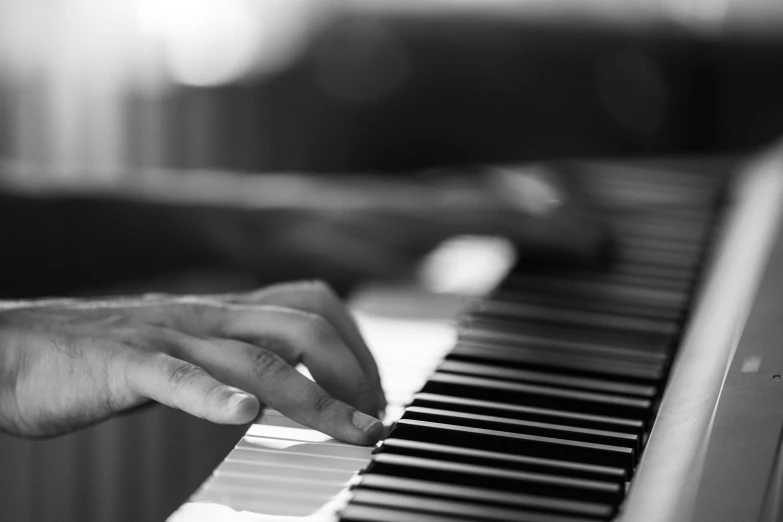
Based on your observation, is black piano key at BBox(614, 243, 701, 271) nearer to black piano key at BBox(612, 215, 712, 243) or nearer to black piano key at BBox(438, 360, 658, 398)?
black piano key at BBox(612, 215, 712, 243)

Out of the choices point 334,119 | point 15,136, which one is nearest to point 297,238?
point 15,136

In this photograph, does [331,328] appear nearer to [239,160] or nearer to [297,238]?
[297,238]

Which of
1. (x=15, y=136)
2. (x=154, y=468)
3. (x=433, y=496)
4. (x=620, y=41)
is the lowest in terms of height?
(x=433, y=496)

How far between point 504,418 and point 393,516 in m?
0.19

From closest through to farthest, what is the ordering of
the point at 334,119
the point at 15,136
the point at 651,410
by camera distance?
1. the point at 651,410
2. the point at 15,136
3. the point at 334,119

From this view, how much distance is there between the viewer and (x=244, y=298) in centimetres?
97

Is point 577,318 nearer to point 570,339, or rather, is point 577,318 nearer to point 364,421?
point 570,339

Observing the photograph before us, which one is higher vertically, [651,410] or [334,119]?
[334,119]

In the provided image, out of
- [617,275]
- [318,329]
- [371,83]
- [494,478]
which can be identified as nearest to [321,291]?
[318,329]

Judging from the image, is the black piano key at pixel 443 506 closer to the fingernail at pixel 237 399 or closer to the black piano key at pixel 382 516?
the black piano key at pixel 382 516

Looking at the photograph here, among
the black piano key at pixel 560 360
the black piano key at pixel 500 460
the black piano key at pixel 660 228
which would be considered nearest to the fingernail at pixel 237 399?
the black piano key at pixel 500 460

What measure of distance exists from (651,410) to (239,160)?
3.44 metres

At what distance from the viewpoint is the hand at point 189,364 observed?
2.48 feet

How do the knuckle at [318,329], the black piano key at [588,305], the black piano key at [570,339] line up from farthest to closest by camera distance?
Answer: 1. the black piano key at [588,305]
2. the black piano key at [570,339]
3. the knuckle at [318,329]
